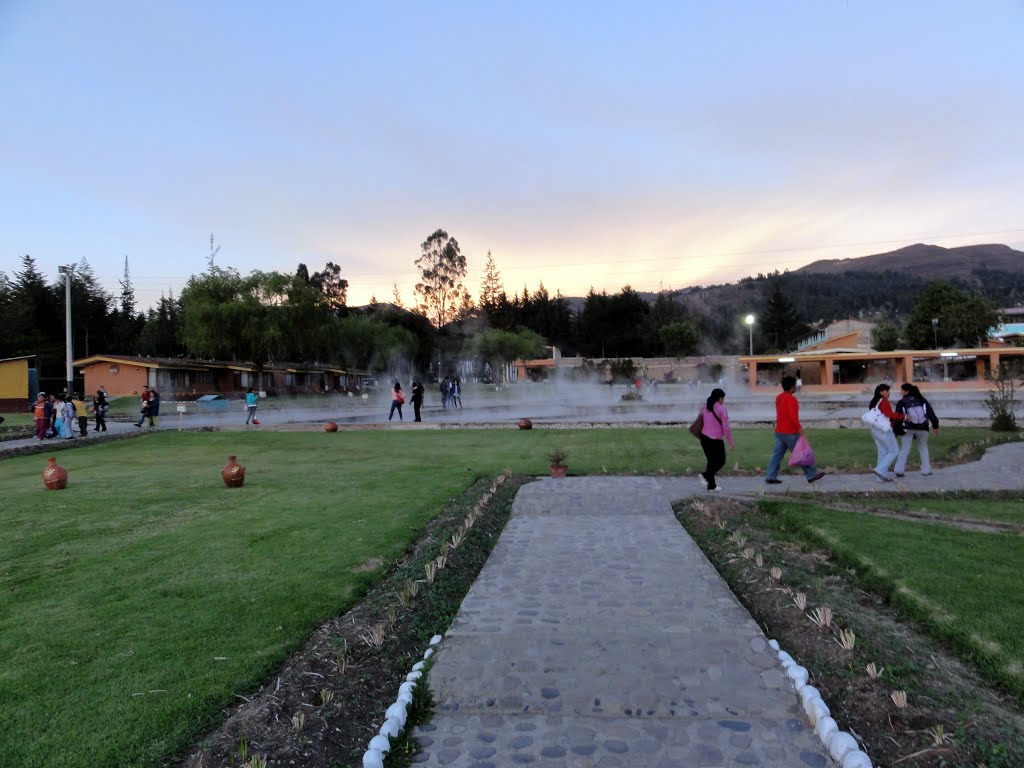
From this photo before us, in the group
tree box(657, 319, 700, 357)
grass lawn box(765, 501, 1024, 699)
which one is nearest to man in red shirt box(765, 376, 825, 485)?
grass lawn box(765, 501, 1024, 699)

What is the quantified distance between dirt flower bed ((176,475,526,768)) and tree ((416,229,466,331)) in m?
69.2

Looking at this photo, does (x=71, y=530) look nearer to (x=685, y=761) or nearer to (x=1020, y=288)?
(x=685, y=761)

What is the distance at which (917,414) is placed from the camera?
10.4 meters

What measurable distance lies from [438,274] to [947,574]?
233 ft

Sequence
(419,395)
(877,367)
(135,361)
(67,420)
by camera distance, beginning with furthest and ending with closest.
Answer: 1. (135,361)
2. (877,367)
3. (419,395)
4. (67,420)

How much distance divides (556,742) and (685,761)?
57 centimetres

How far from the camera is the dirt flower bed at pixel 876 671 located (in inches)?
117

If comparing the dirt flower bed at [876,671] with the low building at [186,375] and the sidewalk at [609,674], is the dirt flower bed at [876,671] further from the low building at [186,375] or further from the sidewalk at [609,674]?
the low building at [186,375]

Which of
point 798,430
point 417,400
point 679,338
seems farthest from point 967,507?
point 679,338

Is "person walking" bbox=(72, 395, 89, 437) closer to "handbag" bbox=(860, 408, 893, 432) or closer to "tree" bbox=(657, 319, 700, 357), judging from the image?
"handbag" bbox=(860, 408, 893, 432)

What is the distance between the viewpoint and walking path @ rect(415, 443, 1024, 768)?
3010 millimetres

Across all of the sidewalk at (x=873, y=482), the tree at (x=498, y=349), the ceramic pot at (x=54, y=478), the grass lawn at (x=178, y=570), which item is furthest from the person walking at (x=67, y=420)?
the tree at (x=498, y=349)

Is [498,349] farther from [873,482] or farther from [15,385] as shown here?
[873,482]

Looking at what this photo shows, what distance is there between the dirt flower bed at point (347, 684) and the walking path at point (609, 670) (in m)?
0.22
